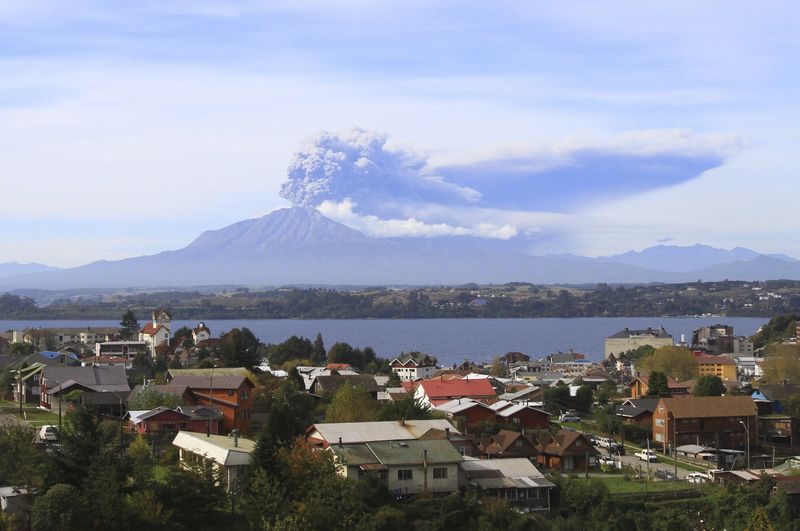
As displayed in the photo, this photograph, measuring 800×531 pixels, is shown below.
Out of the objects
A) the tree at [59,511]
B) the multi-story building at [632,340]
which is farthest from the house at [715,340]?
the tree at [59,511]

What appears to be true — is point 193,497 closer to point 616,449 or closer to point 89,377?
point 616,449

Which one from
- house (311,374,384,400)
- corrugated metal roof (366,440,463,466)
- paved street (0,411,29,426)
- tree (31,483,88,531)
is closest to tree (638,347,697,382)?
house (311,374,384,400)

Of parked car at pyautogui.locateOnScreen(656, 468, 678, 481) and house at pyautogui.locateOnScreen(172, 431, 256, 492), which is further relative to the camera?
parked car at pyautogui.locateOnScreen(656, 468, 678, 481)

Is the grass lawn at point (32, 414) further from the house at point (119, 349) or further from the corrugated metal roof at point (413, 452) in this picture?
the house at point (119, 349)

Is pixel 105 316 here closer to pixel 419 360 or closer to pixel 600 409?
Result: pixel 419 360

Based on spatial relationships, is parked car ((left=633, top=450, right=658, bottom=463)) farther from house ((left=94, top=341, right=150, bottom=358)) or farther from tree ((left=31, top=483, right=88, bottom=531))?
house ((left=94, top=341, right=150, bottom=358))
